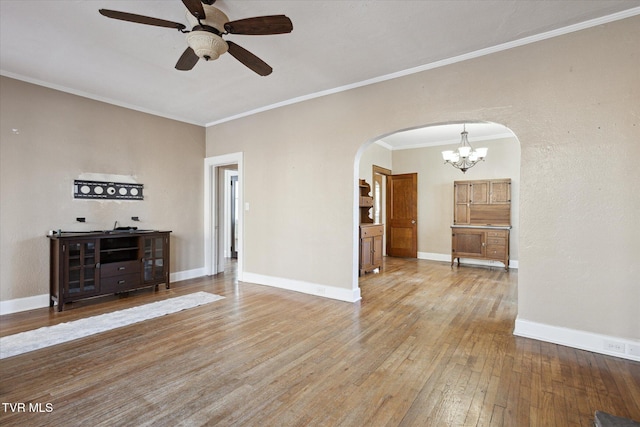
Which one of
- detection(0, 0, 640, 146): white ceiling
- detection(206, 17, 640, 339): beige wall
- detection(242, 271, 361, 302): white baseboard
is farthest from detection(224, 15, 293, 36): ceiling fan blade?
detection(242, 271, 361, 302): white baseboard

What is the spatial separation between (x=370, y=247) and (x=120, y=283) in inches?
160

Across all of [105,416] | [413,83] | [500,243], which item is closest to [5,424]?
[105,416]

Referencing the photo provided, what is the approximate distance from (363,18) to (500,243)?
5429 mm

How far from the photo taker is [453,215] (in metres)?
7.10

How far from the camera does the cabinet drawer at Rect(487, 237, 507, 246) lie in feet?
20.2

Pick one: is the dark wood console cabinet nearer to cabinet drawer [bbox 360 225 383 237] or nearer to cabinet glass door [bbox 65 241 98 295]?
cabinet glass door [bbox 65 241 98 295]

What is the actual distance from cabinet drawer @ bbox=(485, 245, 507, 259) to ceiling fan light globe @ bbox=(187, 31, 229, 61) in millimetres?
6149

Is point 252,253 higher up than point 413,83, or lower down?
lower down

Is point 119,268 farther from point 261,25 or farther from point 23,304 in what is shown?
point 261,25

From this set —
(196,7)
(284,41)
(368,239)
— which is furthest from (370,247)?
(196,7)

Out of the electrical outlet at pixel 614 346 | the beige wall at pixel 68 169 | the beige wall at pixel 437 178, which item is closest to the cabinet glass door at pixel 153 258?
the beige wall at pixel 68 169

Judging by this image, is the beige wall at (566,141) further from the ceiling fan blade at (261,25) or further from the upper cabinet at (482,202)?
the upper cabinet at (482,202)

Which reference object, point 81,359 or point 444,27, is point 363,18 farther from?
point 81,359

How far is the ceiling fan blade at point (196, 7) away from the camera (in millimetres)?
1978
